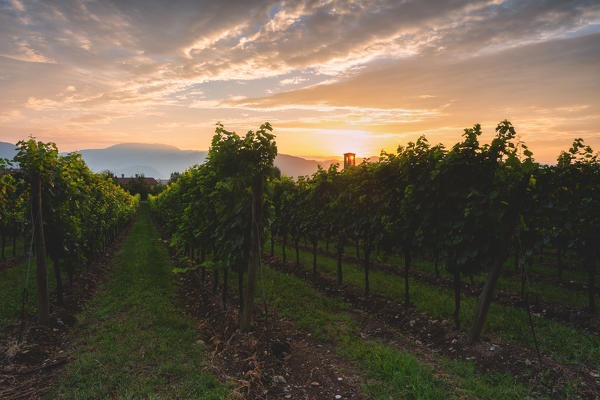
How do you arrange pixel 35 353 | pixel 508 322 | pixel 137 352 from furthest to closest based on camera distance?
pixel 508 322 < pixel 137 352 < pixel 35 353

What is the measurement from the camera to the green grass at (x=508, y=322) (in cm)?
670

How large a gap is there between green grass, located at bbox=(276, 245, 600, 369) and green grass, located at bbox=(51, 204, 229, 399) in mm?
6935

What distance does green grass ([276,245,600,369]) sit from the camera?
670 centimetres

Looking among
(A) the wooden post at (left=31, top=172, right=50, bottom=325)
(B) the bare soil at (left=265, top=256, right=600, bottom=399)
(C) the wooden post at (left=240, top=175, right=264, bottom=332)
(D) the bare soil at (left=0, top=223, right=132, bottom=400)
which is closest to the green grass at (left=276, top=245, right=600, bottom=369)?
(B) the bare soil at (left=265, top=256, right=600, bottom=399)

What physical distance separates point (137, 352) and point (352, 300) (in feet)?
23.1

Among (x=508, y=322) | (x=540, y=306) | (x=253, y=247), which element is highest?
(x=253, y=247)

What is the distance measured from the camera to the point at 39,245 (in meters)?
7.70

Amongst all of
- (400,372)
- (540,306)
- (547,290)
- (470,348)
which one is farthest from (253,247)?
(547,290)

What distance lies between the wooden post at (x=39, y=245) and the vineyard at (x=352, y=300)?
40 millimetres

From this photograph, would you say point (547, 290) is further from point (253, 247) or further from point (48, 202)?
point (48, 202)

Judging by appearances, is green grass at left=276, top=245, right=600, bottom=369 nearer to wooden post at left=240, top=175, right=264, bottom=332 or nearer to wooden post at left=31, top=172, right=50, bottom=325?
wooden post at left=240, top=175, right=264, bottom=332

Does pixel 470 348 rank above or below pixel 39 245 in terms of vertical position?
below

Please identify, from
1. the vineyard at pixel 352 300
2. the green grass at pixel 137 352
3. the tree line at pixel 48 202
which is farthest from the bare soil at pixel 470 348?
the tree line at pixel 48 202

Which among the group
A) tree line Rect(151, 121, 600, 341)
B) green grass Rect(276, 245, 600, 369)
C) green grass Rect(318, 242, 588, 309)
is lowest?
green grass Rect(318, 242, 588, 309)
